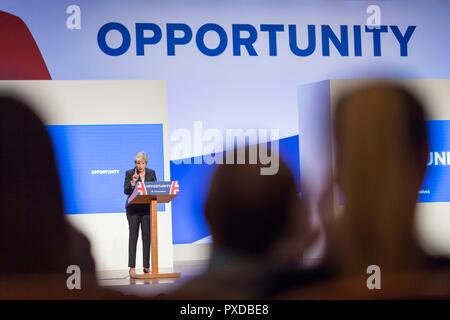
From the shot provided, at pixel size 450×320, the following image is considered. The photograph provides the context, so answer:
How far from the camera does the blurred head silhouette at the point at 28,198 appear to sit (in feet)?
19.3

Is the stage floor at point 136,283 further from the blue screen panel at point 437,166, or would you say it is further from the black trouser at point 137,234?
→ the blue screen panel at point 437,166

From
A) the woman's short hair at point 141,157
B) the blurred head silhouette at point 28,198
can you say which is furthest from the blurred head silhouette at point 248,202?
the blurred head silhouette at point 28,198

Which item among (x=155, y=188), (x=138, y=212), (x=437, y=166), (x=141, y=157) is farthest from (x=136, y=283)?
(x=437, y=166)

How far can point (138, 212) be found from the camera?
6016 mm

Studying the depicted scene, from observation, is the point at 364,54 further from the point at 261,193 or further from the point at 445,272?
the point at 445,272

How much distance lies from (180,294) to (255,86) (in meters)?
1.60

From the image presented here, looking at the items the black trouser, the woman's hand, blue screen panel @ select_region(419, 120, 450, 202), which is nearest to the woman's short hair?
the woman's hand

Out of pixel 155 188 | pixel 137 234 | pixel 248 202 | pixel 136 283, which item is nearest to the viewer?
pixel 155 188

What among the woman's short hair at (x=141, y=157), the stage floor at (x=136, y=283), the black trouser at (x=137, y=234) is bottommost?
the stage floor at (x=136, y=283)

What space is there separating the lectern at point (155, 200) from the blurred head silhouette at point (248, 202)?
1.22 feet

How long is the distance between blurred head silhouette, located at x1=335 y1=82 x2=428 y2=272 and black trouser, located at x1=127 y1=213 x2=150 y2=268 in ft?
4.62

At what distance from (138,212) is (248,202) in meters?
0.80

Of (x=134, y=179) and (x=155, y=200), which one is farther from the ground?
(x=134, y=179)

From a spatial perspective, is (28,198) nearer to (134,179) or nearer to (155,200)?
(134,179)
